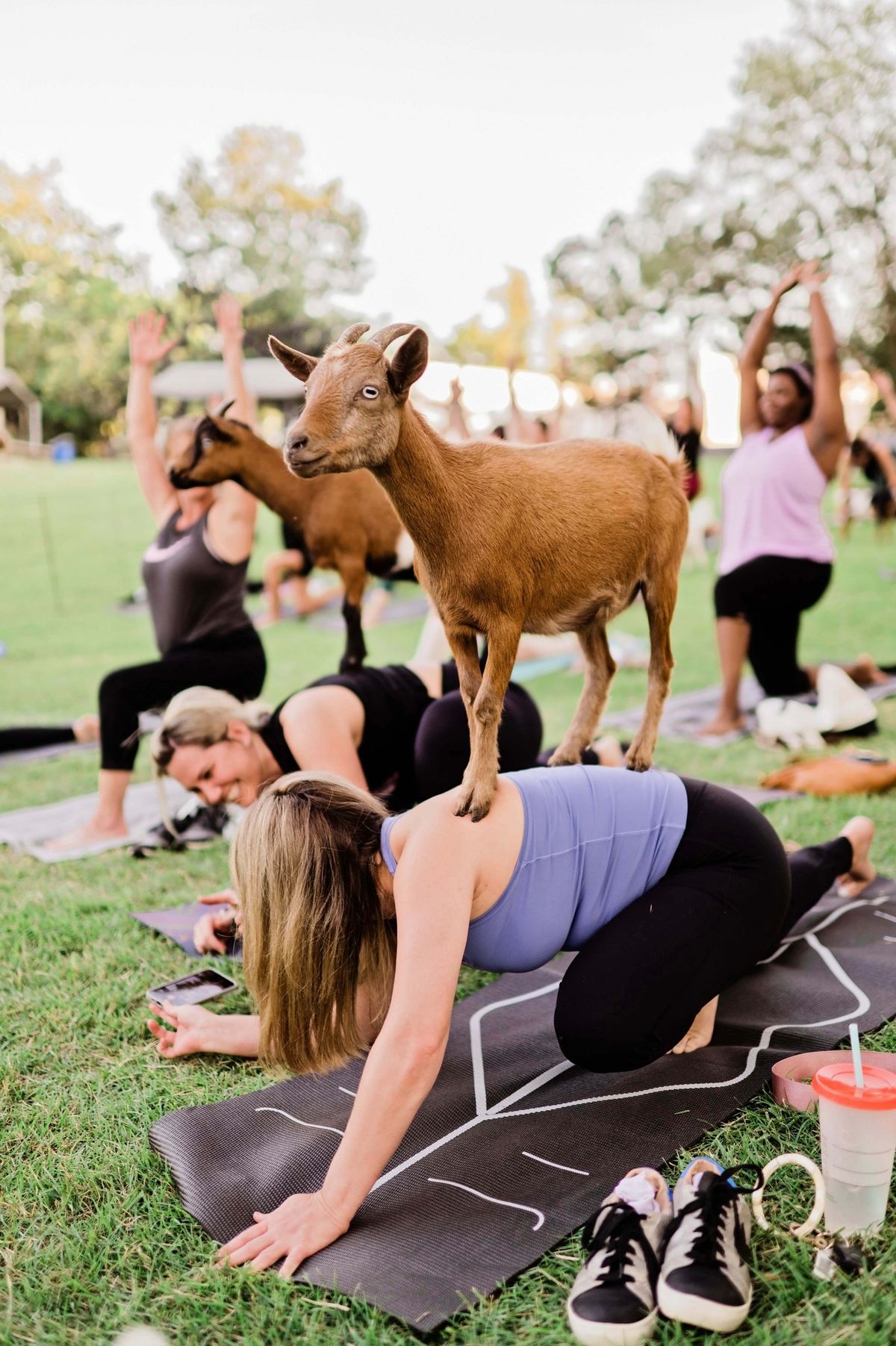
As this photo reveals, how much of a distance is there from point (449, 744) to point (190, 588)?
1596mm

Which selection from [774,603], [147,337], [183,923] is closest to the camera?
[183,923]

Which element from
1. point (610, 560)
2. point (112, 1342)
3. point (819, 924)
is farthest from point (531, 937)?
point (819, 924)

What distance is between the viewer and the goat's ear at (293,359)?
1.59 m

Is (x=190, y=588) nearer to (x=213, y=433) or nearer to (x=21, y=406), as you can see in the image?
(x=213, y=433)

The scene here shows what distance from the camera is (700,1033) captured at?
2393mm

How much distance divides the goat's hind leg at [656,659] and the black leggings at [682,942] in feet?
1.17

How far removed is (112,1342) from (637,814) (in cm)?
128

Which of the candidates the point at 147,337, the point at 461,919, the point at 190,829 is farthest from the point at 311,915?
the point at 190,829

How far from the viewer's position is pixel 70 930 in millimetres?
3256

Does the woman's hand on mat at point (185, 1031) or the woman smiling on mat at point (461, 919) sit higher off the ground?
the woman smiling on mat at point (461, 919)

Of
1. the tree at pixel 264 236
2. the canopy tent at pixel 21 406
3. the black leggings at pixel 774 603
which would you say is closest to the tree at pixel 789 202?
the tree at pixel 264 236

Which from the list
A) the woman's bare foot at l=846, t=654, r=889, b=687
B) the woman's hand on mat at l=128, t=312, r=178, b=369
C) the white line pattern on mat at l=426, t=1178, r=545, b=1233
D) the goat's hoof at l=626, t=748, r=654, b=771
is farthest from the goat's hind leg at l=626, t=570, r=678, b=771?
the woman's bare foot at l=846, t=654, r=889, b=687

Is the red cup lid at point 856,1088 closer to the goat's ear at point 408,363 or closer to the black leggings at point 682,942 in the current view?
the black leggings at point 682,942

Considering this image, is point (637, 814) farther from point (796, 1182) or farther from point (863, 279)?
point (863, 279)
